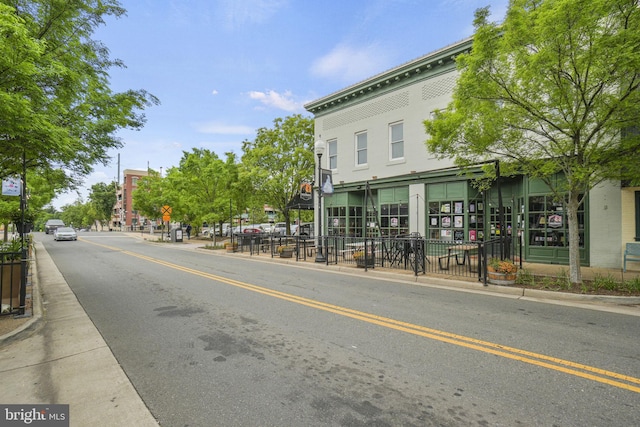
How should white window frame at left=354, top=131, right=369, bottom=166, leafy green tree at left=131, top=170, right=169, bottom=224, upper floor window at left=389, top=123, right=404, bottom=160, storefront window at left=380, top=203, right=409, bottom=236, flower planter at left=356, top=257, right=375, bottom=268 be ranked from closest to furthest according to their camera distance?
flower planter at left=356, top=257, right=375, bottom=268 → storefront window at left=380, top=203, right=409, bottom=236 → upper floor window at left=389, top=123, right=404, bottom=160 → white window frame at left=354, top=131, right=369, bottom=166 → leafy green tree at left=131, top=170, right=169, bottom=224

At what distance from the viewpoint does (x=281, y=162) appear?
2344cm

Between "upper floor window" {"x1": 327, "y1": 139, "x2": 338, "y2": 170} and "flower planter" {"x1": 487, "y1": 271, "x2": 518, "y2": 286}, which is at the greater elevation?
"upper floor window" {"x1": 327, "y1": 139, "x2": 338, "y2": 170}

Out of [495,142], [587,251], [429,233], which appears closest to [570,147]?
[495,142]

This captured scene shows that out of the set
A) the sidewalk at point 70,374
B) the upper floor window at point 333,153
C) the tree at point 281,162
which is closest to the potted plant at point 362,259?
the sidewalk at point 70,374

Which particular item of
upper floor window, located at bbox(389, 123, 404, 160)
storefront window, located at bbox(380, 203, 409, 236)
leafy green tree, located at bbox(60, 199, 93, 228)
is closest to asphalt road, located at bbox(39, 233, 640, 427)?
storefront window, located at bbox(380, 203, 409, 236)

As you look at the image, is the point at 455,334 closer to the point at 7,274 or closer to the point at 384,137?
the point at 7,274

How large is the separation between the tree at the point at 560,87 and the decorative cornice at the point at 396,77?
Result: 6.42m

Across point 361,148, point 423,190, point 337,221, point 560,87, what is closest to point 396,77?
point 361,148

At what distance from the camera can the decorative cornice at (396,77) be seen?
14.0m

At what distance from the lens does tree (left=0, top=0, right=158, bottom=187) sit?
4.22 meters

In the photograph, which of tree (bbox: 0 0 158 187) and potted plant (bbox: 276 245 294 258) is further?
potted plant (bbox: 276 245 294 258)

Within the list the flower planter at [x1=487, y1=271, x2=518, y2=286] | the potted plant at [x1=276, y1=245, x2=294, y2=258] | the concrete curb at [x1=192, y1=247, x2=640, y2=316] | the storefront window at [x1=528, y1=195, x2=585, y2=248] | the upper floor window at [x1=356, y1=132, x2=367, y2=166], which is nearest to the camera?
the concrete curb at [x1=192, y1=247, x2=640, y2=316]

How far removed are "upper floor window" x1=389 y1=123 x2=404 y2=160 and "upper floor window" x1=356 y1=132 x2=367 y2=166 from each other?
1.76 meters

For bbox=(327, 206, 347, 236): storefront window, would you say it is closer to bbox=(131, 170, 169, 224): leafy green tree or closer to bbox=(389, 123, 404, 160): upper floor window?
→ bbox=(389, 123, 404, 160): upper floor window
